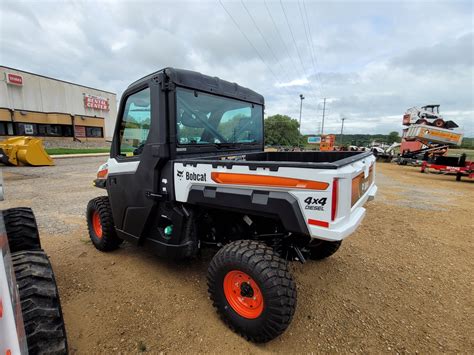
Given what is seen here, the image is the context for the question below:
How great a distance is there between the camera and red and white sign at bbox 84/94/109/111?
33312 mm

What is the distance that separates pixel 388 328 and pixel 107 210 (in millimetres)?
3509

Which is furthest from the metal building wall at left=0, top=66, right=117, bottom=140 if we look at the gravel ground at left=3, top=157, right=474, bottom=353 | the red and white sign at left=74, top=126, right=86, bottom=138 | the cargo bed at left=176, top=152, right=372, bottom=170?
the cargo bed at left=176, top=152, right=372, bottom=170

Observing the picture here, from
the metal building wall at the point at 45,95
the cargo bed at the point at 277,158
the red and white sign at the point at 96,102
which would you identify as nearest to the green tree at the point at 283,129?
the red and white sign at the point at 96,102

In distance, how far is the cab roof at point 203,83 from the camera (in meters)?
2.47

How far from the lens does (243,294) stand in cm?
218

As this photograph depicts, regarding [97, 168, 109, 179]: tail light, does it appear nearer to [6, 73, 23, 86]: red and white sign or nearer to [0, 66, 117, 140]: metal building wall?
[0, 66, 117, 140]: metal building wall

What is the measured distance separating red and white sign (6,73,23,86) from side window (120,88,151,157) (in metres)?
32.7

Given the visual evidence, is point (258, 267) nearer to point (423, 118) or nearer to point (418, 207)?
point (418, 207)

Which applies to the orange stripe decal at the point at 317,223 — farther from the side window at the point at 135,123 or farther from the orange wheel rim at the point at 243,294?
the side window at the point at 135,123

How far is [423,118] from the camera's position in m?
19.2

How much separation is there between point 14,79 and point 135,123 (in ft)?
109

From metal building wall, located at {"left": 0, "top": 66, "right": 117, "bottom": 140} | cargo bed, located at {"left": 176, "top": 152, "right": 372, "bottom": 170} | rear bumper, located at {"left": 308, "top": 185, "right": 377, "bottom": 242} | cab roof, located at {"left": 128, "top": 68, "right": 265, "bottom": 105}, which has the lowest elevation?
rear bumper, located at {"left": 308, "top": 185, "right": 377, "bottom": 242}

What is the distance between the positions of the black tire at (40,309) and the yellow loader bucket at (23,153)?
13.4 meters

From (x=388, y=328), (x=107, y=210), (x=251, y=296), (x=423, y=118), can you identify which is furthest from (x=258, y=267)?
(x=423, y=118)
